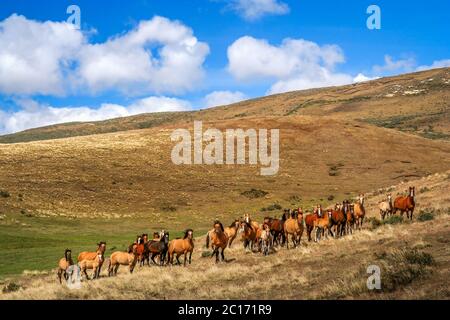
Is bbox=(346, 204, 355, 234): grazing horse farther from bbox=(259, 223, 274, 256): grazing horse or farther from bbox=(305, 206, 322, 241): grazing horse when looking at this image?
bbox=(259, 223, 274, 256): grazing horse

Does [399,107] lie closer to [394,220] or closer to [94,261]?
[394,220]

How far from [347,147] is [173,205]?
135 feet

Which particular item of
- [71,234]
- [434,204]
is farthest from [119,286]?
[71,234]

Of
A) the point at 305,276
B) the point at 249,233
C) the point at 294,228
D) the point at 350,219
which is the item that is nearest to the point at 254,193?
the point at 350,219

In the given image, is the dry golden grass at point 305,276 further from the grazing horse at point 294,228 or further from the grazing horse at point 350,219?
the grazing horse at point 350,219

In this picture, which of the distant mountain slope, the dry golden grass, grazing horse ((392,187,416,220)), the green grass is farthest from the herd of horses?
the distant mountain slope

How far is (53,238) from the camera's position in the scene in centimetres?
4016

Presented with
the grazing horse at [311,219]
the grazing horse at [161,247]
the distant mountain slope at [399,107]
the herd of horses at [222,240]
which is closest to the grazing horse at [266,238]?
the herd of horses at [222,240]

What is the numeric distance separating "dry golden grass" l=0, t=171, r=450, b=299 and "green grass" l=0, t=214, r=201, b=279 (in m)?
5.25

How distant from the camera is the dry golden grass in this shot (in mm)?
12680

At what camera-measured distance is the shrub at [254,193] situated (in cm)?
6341
